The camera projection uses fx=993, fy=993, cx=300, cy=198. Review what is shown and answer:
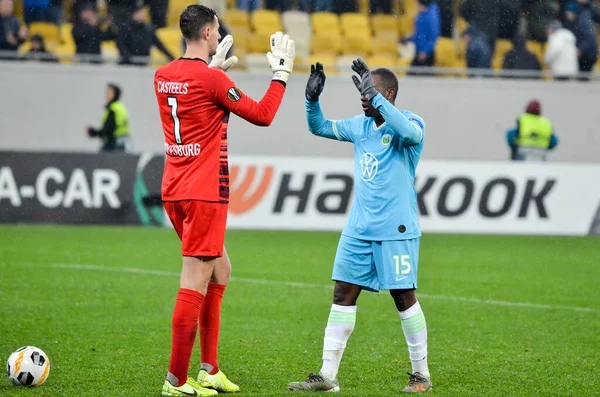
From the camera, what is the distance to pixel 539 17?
20672 millimetres

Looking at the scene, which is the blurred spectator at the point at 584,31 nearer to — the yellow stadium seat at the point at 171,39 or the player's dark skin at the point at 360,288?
the yellow stadium seat at the point at 171,39

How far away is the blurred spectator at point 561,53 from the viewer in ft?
63.0

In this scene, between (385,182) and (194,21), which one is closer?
(194,21)

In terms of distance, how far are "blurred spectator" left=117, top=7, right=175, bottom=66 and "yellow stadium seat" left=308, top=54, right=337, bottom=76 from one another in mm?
2988

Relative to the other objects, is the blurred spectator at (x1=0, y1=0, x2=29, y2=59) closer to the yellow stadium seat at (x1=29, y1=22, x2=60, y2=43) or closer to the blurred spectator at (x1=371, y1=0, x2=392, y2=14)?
Answer: the yellow stadium seat at (x1=29, y1=22, x2=60, y2=43)

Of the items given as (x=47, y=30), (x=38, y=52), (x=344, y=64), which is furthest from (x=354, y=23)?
(x=38, y=52)

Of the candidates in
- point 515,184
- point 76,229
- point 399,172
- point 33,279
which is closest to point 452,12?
point 515,184

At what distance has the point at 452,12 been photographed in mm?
20203

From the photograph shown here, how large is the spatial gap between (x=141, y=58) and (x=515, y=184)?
740 cm

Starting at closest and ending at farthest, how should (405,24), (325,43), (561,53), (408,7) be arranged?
(561,53), (325,43), (405,24), (408,7)

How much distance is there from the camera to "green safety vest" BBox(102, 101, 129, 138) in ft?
56.9

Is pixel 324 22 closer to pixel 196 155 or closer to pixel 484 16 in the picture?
pixel 484 16

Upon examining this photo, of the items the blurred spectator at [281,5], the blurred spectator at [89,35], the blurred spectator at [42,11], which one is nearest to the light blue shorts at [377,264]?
the blurred spectator at [89,35]

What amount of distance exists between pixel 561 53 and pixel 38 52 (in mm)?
10004
